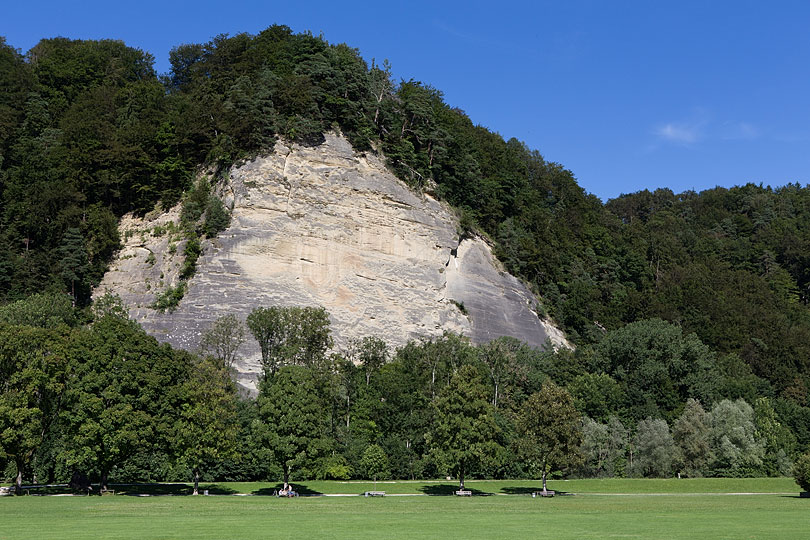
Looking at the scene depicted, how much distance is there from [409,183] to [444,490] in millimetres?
39875

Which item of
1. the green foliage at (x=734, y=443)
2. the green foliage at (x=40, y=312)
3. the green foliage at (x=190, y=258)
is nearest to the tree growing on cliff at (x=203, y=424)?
the green foliage at (x=40, y=312)

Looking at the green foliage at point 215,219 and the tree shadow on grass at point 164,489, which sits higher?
the green foliage at point 215,219

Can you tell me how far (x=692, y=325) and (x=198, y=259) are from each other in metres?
60.3

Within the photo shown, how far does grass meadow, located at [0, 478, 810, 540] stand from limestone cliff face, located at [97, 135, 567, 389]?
22579 millimetres

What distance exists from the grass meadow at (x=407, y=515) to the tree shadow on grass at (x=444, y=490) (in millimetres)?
111

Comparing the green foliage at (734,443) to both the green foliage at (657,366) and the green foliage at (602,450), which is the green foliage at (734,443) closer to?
the green foliage at (657,366)

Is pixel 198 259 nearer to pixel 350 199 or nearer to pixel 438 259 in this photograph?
pixel 350 199

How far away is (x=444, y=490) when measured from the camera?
5397 centimetres

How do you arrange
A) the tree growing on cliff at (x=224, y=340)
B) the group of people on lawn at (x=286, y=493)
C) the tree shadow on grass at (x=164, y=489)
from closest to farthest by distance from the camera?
the group of people on lawn at (x=286, y=493)
the tree shadow on grass at (x=164, y=489)
the tree growing on cliff at (x=224, y=340)

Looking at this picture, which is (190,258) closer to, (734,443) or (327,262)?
(327,262)

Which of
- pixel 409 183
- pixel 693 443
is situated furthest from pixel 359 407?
pixel 693 443

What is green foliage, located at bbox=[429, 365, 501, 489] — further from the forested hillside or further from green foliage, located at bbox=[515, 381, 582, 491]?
the forested hillside

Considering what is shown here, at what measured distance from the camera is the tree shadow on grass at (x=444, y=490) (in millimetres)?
52438

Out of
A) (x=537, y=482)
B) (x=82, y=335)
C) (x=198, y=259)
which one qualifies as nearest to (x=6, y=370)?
(x=82, y=335)
